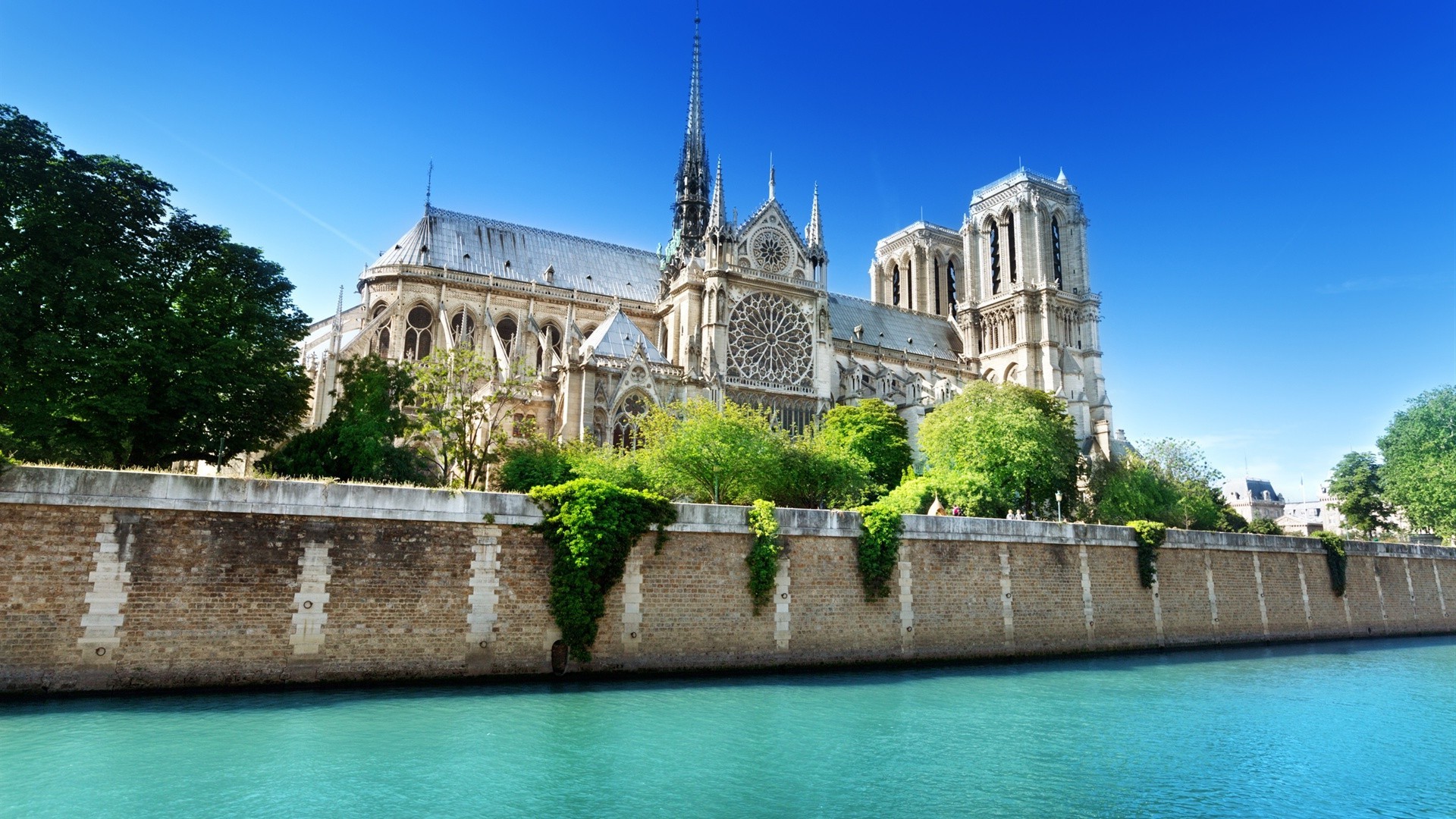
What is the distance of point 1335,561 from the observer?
112ft

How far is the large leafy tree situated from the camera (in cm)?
1903

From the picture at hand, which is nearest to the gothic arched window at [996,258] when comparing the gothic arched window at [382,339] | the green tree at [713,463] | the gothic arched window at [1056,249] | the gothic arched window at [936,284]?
the gothic arched window at [1056,249]

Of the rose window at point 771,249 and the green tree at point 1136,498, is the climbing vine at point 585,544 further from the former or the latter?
the rose window at point 771,249

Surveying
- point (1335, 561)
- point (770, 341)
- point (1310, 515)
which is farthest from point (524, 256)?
point (1310, 515)

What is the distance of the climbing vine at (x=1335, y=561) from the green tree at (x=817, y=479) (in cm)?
1843

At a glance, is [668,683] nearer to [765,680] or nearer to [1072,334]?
[765,680]

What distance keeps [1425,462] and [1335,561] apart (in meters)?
16.5

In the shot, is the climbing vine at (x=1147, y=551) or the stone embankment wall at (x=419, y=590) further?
the climbing vine at (x=1147, y=551)

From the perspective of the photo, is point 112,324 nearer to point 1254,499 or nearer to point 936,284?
point 936,284

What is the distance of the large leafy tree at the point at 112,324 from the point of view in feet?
62.4

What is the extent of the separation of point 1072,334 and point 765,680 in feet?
176

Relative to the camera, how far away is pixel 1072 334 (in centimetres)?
6562

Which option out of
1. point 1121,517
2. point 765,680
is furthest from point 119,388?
point 1121,517

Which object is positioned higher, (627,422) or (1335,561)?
(627,422)
